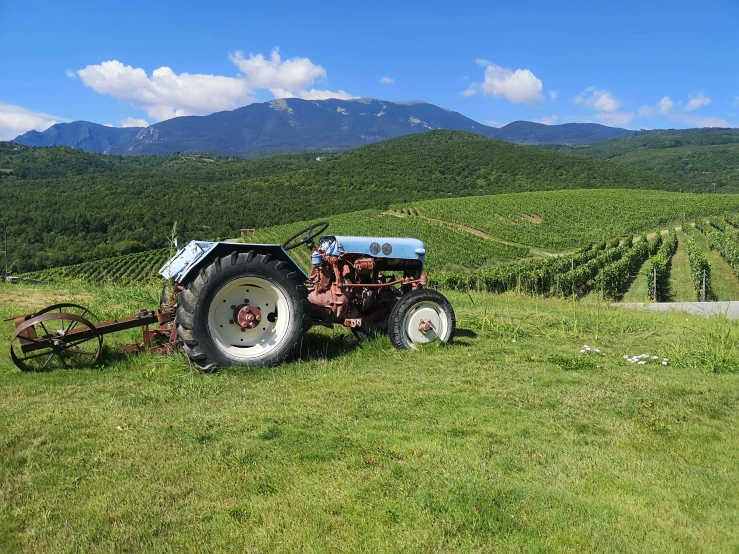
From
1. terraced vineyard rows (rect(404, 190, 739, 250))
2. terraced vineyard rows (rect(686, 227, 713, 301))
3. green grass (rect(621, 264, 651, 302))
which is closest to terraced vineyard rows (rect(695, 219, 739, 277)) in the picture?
terraced vineyard rows (rect(686, 227, 713, 301))

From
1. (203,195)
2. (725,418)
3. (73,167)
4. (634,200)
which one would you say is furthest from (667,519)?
(73,167)

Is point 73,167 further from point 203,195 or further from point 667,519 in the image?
point 667,519

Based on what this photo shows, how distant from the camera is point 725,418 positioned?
4.22 metres

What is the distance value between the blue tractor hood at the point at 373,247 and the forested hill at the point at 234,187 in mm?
57948

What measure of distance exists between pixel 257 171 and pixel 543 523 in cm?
14327

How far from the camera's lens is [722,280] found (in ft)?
85.1

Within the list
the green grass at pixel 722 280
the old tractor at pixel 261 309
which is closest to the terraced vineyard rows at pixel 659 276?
the green grass at pixel 722 280

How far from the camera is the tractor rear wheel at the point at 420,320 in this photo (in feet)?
20.6

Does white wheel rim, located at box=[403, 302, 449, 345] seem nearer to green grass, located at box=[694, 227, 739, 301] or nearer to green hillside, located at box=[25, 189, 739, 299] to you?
green hillside, located at box=[25, 189, 739, 299]

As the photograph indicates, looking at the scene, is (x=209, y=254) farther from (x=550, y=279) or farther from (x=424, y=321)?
(x=550, y=279)

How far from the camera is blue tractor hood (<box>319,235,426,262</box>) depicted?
626 cm

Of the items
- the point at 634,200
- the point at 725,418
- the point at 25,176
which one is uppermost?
the point at 25,176

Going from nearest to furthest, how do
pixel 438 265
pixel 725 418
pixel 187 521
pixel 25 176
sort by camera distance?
pixel 187 521 < pixel 725 418 < pixel 438 265 < pixel 25 176

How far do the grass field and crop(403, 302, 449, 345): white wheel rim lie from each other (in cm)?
59
